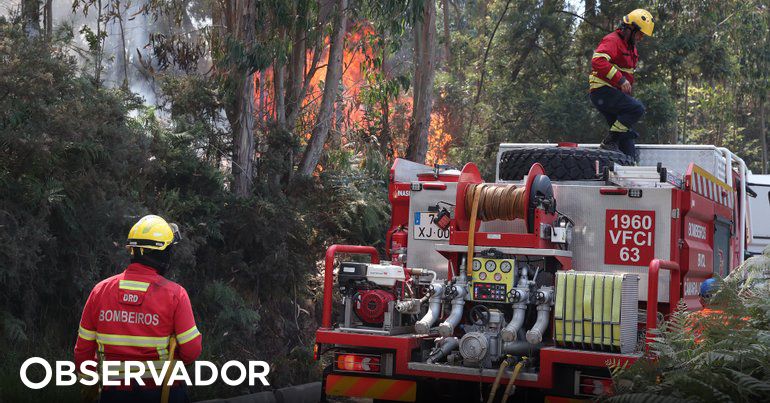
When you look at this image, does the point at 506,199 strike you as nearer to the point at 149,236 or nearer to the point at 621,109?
the point at 621,109

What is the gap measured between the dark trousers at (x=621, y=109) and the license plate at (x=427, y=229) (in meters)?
2.60

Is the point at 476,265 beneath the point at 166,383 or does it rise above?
above

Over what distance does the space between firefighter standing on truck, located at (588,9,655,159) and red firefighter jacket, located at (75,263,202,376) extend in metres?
6.00

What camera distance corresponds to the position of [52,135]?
942 cm

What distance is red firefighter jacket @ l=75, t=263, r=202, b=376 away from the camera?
5.67 m

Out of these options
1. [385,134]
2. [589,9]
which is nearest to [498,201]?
[385,134]

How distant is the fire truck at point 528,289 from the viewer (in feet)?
24.8

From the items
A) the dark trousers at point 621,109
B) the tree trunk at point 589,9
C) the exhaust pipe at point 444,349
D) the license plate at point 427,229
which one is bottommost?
the exhaust pipe at point 444,349

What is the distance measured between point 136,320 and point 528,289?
3.37 metres

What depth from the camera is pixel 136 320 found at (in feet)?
18.6

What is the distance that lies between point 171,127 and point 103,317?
8.02 m

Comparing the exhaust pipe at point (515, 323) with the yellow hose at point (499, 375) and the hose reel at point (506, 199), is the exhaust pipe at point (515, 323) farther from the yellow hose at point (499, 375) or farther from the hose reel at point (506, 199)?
the hose reel at point (506, 199)

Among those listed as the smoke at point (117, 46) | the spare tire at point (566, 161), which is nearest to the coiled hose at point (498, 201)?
the spare tire at point (566, 161)

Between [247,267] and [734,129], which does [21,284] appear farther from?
[734,129]
